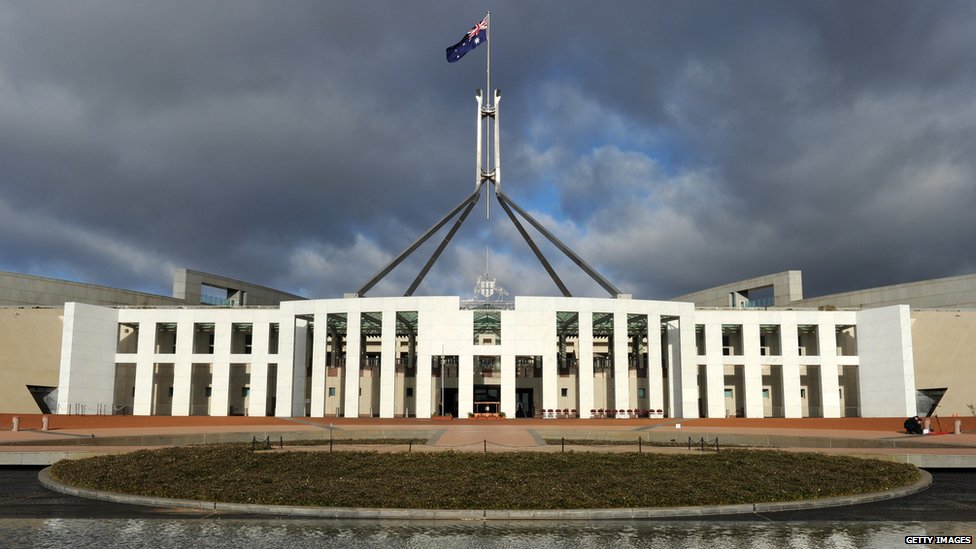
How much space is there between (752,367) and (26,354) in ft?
177

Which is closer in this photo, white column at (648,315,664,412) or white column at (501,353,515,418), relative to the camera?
white column at (501,353,515,418)

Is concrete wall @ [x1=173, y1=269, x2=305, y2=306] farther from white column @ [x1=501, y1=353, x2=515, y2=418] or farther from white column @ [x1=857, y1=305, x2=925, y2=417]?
white column @ [x1=857, y1=305, x2=925, y2=417]

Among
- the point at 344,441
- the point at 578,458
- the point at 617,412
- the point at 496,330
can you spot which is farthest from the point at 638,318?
the point at 578,458

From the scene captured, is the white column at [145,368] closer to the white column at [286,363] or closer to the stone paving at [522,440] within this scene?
the white column at [286,363]

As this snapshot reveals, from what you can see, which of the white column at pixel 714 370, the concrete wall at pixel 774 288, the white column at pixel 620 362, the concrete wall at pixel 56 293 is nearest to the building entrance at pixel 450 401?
the white column at pixel 620 362

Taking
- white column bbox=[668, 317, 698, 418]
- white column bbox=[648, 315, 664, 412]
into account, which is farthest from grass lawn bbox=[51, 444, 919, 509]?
white column bbox=[668, 317, 698, 418]

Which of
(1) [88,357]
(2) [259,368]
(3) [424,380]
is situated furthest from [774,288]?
(1) [88,357]

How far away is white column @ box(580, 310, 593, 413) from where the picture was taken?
50.0 metres

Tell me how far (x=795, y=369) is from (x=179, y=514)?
5023 centimetres

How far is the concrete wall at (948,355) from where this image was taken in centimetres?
5475

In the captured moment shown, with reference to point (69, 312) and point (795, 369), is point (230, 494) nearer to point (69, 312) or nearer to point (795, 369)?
point (69, 312)

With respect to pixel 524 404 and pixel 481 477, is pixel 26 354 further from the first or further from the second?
pixel 481 477

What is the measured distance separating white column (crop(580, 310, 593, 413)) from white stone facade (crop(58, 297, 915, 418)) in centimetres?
10

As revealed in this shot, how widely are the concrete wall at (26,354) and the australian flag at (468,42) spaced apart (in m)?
35.4
